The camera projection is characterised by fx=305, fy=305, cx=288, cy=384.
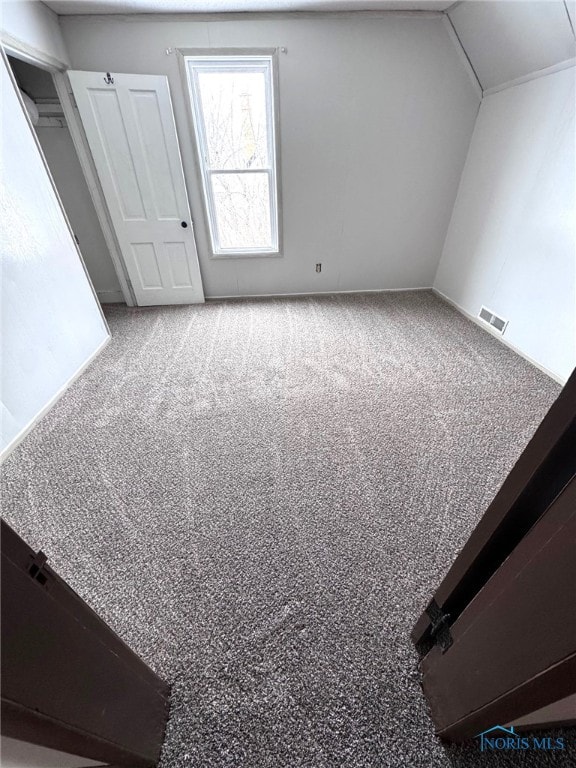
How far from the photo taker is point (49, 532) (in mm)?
1317

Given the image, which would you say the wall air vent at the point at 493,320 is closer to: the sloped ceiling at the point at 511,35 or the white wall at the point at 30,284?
the sloped ceiling at the point at 511,35

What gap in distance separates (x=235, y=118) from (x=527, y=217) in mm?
2723

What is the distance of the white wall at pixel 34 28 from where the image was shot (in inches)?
74.7

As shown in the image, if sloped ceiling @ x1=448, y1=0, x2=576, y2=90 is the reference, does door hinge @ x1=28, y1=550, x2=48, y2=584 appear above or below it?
below

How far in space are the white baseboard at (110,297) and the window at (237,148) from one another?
4.11 ft

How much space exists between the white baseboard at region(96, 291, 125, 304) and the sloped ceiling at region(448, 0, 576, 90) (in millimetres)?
3971

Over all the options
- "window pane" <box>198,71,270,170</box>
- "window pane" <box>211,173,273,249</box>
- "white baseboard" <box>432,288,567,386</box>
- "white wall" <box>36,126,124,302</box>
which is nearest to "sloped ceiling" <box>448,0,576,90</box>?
"window pane" <box>198,71,270,170</box>

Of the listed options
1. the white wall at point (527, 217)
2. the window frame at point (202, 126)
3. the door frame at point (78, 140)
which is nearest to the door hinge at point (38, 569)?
the door frame at point (78, 140)

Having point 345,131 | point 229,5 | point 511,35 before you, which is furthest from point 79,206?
point 511,35

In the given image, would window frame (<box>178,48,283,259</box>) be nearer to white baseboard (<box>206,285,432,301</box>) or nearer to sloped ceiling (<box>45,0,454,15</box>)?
sloped ceiling (<box>45,0,454,15</box>)

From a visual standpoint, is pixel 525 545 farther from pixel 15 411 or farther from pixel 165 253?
pixel 165 253

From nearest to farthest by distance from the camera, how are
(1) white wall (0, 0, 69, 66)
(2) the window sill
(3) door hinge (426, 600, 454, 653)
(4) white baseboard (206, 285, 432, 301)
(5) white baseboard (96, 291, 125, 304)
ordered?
(3) door hinge (426, 600, 454, 653) < (1) white wall (0, 0, 69, 66) < (2) the window sill < (5) white baseboard (96, 291, 125, 304) < (4) white baseboard (206, 285, 432, 301)

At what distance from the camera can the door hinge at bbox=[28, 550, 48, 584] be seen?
385mm

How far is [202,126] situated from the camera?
282cm
